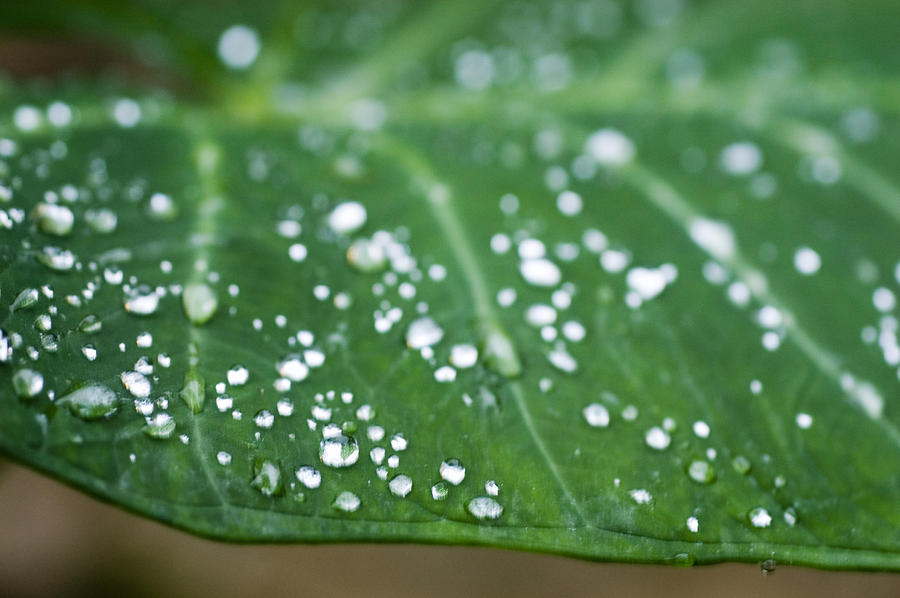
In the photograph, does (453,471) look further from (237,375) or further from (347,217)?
(347,217)

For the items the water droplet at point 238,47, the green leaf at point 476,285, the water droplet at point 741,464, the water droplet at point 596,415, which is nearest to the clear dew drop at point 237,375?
the green leaf at point 476,285

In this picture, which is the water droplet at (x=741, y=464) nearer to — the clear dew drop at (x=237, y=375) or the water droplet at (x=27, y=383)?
the clear dew drop at (x=237, y=375)

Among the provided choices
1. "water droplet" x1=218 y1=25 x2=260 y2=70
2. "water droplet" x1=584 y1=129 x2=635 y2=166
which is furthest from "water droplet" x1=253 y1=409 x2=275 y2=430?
"water droplet" x1=218 y1=25 x2=260 y2=70

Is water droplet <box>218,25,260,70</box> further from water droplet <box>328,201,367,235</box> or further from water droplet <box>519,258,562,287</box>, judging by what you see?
water droplet <box>519,258,562,287</box>

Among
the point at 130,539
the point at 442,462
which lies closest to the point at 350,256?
the point at 442,462

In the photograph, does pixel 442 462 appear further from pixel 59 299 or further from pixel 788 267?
pixel 788 267

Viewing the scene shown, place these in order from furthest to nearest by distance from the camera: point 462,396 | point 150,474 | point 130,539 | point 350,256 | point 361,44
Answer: point 130,539
point 361,44
point 350,256
point 462,396
point 150,474
